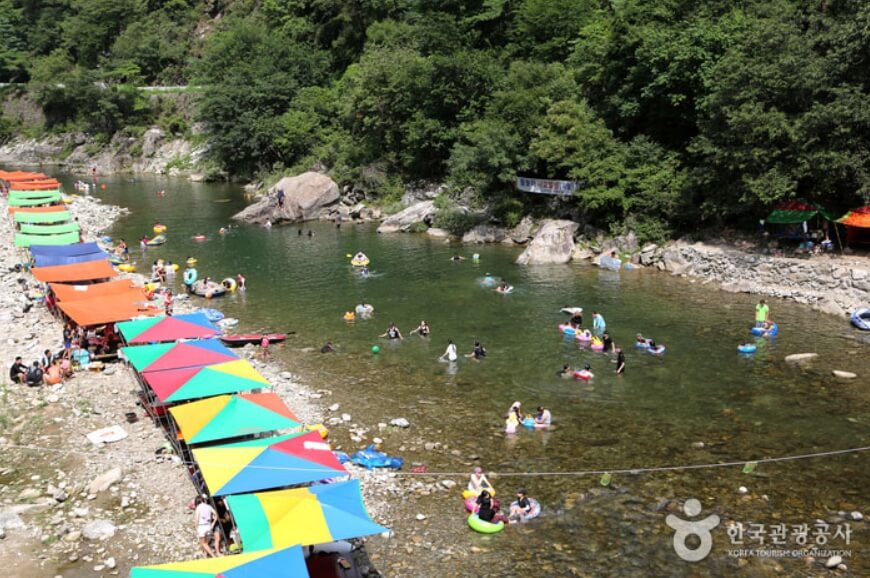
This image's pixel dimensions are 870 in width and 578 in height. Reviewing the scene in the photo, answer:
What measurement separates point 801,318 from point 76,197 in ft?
221

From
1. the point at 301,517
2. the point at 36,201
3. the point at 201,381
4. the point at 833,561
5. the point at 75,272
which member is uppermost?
the point at 36,201

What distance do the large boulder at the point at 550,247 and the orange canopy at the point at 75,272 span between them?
23792 millimetres

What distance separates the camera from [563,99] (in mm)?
48844

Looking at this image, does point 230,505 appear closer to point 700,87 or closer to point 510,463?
point 510,463

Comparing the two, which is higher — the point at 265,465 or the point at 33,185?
the point at 33,185

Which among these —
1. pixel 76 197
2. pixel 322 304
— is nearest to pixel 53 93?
pixel 76 197

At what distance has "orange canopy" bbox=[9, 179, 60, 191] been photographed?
6425 cm

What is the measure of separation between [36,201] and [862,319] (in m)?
58.8

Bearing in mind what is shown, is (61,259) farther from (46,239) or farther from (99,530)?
(99,530)

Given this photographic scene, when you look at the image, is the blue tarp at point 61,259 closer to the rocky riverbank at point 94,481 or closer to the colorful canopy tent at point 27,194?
the rocky riverbank at point 94,481

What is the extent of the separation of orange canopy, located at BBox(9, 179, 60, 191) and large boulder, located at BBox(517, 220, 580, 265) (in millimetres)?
46328

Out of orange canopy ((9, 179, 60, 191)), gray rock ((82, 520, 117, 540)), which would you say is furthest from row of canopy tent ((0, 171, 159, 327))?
gray rock ((82, 520, 117, 540))

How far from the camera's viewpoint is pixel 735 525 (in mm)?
17609

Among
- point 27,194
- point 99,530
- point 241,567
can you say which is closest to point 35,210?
point 27,194
